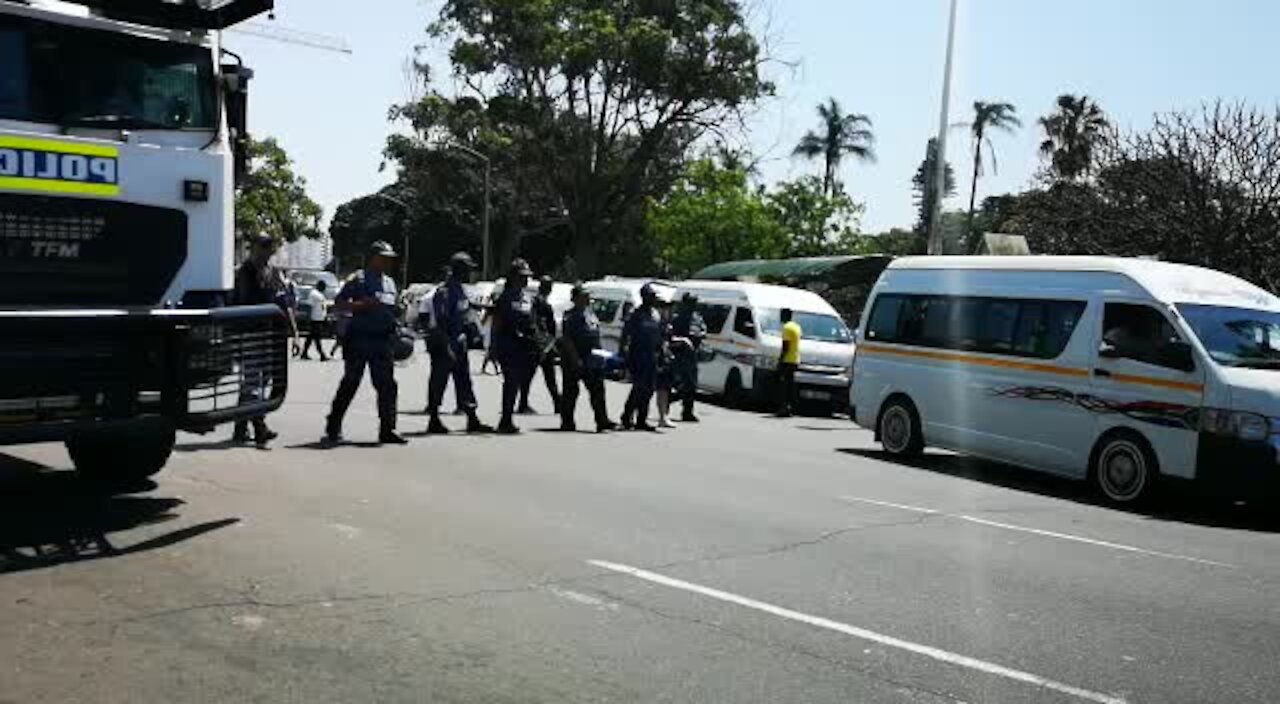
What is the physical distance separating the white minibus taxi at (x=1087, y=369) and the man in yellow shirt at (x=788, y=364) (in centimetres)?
475

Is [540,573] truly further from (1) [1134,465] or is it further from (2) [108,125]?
(1) [1134,465]

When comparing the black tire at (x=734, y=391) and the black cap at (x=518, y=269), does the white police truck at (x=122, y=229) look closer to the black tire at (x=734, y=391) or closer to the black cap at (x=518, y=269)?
the black cap at (x=518, y=269)

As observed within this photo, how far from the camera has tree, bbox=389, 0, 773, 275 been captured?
133 feet

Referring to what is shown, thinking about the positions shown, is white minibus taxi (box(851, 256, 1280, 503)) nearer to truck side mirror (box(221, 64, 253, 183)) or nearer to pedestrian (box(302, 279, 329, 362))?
truck side mirror (box(221, 64, 253, 183))

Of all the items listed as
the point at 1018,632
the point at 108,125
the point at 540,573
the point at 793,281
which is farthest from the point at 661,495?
the point at 793,281

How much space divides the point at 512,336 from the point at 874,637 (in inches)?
320

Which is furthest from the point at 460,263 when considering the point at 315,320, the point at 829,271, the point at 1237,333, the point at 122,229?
the point at 829,271

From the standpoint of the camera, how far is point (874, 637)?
5.68m

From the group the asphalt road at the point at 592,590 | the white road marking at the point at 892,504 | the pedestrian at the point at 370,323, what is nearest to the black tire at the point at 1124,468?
the asphalt road at the point at 592,590

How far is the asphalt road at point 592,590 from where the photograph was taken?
496cm

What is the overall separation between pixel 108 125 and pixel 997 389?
8662mm

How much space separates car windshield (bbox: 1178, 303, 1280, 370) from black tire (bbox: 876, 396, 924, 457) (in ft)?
11.3

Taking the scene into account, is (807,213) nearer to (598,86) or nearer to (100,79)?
(598,86)

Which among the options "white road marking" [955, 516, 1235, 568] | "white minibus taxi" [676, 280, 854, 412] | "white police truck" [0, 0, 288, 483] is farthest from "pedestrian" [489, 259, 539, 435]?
"white minibus taxi" [676, 280, 854, 412]
